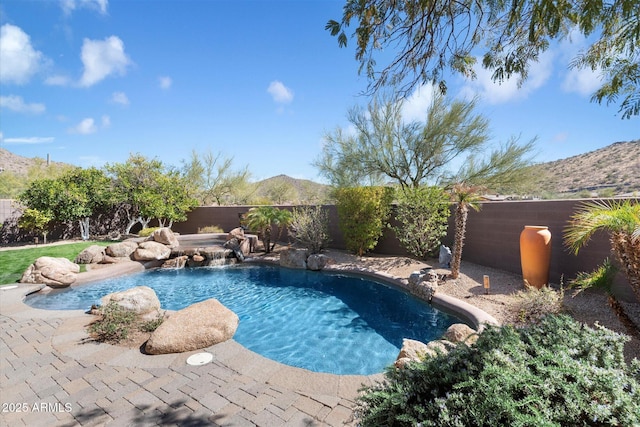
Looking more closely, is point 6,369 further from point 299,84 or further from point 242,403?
point 299,84

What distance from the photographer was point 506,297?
5.40 m

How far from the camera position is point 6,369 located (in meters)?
3.17

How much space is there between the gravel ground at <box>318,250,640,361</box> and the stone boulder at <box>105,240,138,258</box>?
7.69 metres

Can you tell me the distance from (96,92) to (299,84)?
7.75 meters

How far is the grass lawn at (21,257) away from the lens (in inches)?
285

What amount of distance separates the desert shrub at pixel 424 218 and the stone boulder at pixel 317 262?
99.1 inches

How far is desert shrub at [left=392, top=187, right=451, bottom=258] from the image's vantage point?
839 cm

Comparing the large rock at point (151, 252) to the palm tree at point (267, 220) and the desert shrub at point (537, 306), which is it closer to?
the palm tree at point (267, 220)

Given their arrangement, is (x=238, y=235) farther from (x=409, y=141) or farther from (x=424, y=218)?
(x=409, y=141)

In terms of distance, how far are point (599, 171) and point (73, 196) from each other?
31.6 meters

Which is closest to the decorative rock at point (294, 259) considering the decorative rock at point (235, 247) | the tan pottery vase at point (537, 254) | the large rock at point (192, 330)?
the decorative rock at point (235, 247)

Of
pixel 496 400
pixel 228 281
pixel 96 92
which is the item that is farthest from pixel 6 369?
pixel 96 92

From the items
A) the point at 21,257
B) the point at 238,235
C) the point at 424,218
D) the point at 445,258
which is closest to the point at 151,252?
the point at 238,235

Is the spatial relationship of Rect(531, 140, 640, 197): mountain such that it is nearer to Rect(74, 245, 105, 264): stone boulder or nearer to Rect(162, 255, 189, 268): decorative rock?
Rect(162, 255, 189, 268): decorative rock
